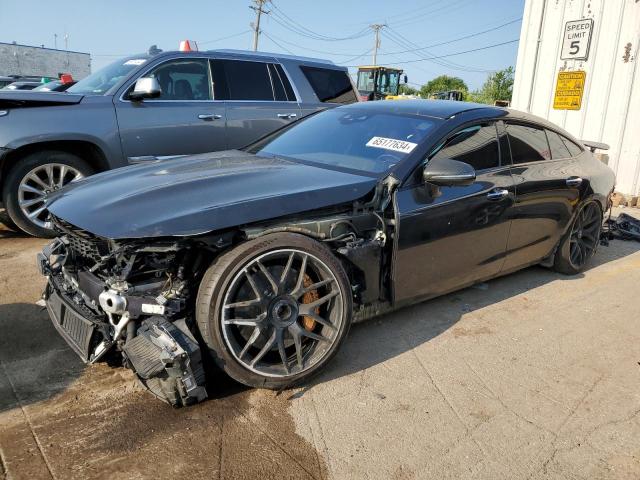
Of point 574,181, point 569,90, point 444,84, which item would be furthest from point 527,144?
point 444,84

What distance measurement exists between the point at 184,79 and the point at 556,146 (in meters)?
3.90

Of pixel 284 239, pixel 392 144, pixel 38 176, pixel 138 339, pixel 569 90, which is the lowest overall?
pixel 138 339

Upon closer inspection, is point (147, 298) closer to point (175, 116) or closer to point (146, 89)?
point (146, 89)

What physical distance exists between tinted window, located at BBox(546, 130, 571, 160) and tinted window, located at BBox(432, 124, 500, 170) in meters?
0.86

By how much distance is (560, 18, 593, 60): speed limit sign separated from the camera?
823cm

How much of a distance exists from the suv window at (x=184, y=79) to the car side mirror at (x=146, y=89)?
0.29 metres

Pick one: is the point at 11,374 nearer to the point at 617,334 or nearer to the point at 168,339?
the point at 168,339

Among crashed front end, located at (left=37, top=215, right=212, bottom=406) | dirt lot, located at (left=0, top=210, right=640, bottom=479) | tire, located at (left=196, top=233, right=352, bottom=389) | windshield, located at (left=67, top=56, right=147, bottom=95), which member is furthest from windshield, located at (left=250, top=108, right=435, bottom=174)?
windshield, located at (left=67, top=56, right=147, bottom=95)

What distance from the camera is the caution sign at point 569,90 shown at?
27.8 ft

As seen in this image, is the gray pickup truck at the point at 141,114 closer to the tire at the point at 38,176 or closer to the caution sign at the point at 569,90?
the tire at the point at 38,176

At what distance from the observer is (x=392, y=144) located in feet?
11.3

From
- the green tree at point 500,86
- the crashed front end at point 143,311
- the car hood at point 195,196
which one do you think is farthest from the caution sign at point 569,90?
the green tree at point 500,86

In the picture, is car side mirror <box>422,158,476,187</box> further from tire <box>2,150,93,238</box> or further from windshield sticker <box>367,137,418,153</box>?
tire <box>2,150,93,238</box>

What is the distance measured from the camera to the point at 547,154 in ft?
14.2
